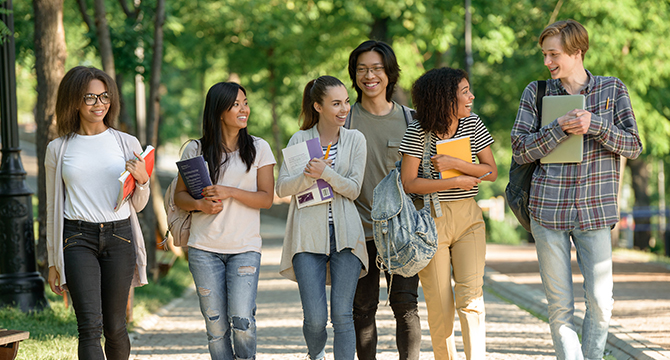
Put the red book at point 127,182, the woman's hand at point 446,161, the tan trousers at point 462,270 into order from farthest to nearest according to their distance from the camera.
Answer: the tan trousers at point 462,270 < the woman's hand at point 446,161 < the red book at point 127,182

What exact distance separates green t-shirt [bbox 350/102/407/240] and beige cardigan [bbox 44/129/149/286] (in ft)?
4.60

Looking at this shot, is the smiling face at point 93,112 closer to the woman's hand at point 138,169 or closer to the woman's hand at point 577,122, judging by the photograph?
the woman's hand at point 138,169

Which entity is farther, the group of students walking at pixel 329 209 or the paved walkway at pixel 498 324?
the paved walkway at pixel 498 324

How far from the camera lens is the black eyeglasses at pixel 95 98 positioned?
4246 mm

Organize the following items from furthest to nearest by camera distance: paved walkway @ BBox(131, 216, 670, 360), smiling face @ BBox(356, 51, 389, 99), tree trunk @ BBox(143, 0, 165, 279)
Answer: tree trunk @ BBox(143, 0, 165, 279), paved walkway @ BBox(131, 216, 670, 360), smiling face @ BBox(356, 51, 389, 99)

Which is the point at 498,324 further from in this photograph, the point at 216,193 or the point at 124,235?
the point at 124,235

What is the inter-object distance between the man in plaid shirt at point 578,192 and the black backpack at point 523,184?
109mm

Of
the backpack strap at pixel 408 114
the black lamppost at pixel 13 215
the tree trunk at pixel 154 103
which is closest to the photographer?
the backpack strap at pixel 408 114

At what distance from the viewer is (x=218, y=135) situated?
14.7 ft

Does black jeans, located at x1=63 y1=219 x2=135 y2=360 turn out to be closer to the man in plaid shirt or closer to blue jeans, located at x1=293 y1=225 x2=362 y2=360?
blue jeans, located at x1=293 y1=225 x2=362 y2=360

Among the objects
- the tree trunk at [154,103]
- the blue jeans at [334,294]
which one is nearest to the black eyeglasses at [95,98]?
the blue jeans at [334,294]

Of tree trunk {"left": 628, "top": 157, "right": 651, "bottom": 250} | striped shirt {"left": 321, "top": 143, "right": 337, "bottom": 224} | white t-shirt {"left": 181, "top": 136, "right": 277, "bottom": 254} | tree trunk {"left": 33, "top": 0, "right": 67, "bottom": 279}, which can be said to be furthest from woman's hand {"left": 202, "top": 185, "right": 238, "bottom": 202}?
tree trunk {"left": 628, "top": 157, "right": 651, "bottom": 250}

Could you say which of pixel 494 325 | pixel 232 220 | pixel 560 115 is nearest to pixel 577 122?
pixel 560 115

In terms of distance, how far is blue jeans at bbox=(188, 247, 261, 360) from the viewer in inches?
170
